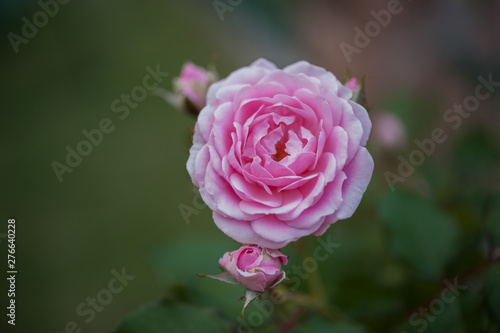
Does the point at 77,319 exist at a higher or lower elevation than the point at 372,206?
lower

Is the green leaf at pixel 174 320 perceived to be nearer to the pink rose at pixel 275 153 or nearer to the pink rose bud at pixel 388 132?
the pink rose at pixel 275 153

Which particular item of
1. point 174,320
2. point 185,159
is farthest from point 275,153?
point 185,159

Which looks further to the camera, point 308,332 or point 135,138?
point 135,138

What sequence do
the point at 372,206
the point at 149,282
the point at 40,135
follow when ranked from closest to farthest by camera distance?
the point at 372,206, the point at 149,282, the point at 40,135

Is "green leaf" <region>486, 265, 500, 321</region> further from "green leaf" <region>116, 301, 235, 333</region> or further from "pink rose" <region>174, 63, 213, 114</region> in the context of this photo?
"pink rose" <region>174, 63, 213, 114</region>

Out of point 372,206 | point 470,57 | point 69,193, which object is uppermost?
point 470,57

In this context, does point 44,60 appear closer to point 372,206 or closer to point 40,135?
point 40,135

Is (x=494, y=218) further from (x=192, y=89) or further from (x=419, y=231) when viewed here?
(x=192, y=89)

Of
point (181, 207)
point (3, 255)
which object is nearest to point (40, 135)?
point (3, 255)

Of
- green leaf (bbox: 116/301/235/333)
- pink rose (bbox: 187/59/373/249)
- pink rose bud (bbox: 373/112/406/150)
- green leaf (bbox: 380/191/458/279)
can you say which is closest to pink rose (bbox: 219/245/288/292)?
pink rose (bbox: 187/59/373/249)
